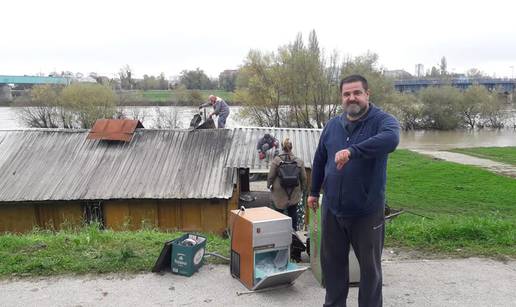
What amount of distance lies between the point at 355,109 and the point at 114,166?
34.0ft

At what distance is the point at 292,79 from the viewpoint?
38.5 metres

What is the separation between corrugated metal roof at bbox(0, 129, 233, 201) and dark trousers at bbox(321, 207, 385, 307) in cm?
787

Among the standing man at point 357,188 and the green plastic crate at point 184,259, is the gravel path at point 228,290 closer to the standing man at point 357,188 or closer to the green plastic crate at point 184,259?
the green plastic crate at point 184,259

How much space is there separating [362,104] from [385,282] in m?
1.83

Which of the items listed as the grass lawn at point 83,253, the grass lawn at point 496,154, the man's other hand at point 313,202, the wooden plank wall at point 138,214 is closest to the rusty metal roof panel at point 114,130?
the wooden plank wall at point 138,214

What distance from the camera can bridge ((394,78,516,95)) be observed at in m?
72.3

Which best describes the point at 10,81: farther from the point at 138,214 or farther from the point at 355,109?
the point at 355,109

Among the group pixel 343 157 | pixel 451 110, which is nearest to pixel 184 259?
pixel 343 157

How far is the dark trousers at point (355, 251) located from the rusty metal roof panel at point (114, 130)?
429 inches

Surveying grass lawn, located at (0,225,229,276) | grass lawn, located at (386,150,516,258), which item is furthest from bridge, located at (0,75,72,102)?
grass lawn, located at (0,225,229,276)

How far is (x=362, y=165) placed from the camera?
2.89 metres

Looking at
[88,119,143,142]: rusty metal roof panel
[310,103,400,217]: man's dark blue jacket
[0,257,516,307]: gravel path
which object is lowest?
[0,257,516,307]: gravel path

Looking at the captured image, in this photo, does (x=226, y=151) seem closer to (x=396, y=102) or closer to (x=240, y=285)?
(x=240, y=285)

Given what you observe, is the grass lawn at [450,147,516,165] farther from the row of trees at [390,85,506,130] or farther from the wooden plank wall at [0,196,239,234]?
the wooden plank wall at [0,196,239,234]
